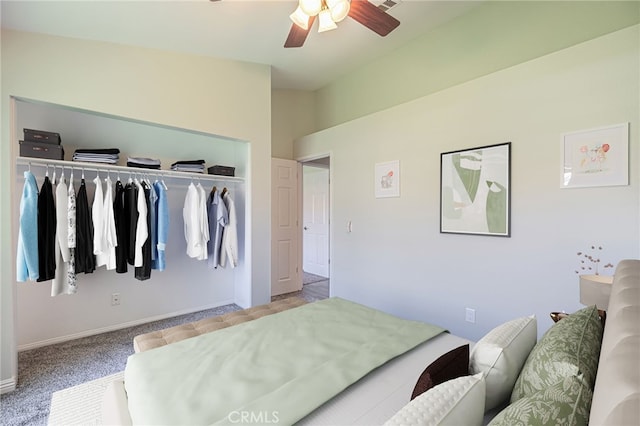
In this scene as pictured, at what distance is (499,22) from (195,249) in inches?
151

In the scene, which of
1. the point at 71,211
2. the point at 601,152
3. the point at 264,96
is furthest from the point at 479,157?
the point at 71,211

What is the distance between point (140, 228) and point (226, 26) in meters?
2.03

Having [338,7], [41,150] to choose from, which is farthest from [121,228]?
[338,7]

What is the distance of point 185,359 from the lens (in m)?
1.34

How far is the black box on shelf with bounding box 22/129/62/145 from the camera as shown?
7.55 ft

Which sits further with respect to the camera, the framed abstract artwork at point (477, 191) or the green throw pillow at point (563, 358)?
the framed abstract artwork at point (477, 191)

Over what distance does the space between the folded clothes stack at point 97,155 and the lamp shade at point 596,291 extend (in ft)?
12.3

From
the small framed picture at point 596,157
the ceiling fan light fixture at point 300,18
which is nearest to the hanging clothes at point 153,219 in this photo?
the ceiling fan light fixture at point 300,18

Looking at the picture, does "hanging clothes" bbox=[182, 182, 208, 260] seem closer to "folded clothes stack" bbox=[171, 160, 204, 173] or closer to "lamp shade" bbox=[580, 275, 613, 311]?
"folded clothes stack" bbox=[171, 160, 204, 173]

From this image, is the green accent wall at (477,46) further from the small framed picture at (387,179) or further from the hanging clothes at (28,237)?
the hanging clothes at (28,237)

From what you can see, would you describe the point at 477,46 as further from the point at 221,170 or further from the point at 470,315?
the point at 221,170

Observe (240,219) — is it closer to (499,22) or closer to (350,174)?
(350,174)

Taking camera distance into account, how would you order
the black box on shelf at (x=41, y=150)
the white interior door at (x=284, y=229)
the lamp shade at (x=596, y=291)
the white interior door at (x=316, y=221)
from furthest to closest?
the white interior door at (x=316, y=221) < the white interior door at (x=284, y=229) < the black box on shelf at (x=41, y=150) < the lamp shade at (x=596, y=291)

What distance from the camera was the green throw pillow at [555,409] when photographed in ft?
2.09
